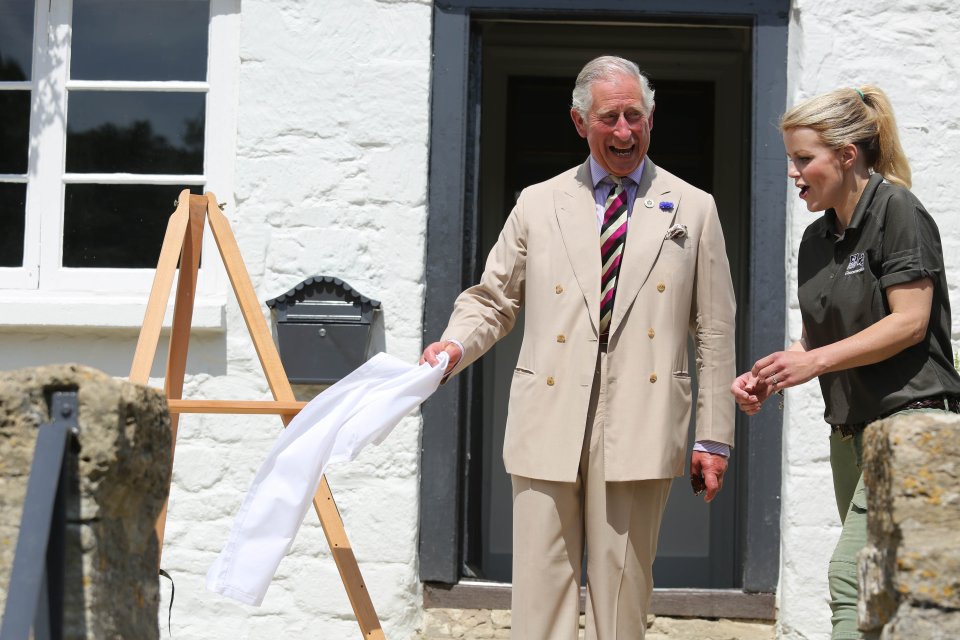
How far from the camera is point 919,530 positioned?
204 cm

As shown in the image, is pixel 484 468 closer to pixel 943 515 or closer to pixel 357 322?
pixel 357 322

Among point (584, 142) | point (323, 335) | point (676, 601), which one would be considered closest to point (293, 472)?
point (323, 335)

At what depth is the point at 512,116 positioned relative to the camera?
22.1ft

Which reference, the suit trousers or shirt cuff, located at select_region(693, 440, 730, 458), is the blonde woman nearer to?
shirt cuff, located at select_region(693, 440, 730, 458)

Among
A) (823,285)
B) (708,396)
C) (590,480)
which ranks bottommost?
(590,480)

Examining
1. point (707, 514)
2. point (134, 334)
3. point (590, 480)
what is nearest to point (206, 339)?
point (134, 334)

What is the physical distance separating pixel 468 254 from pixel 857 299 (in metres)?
2.07

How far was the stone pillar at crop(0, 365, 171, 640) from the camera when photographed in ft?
6.93

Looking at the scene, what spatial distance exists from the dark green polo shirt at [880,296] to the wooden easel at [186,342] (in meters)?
1.31

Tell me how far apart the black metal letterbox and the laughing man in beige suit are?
1.27 metres

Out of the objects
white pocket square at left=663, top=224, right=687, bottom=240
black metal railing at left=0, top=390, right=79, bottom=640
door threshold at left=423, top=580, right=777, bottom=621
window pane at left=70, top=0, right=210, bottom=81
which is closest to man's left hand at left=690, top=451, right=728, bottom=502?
white pocket square at left=663, top=224, right=687, bottom=240

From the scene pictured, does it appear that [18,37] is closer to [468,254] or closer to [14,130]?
[14,130]

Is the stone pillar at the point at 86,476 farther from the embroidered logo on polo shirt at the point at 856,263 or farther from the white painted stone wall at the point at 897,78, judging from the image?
the white painted stone wall at the point at 897,78

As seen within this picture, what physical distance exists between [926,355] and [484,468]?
12.7 ft
